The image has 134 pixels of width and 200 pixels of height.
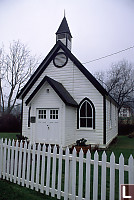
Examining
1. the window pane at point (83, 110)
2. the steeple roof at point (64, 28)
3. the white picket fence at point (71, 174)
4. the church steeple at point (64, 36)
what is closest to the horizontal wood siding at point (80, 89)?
the window pane at point (83, 110)

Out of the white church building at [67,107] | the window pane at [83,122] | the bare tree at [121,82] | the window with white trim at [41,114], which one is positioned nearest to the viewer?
the white church building at [67,107]

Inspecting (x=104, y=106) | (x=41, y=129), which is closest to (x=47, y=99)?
(x=41, y=129)

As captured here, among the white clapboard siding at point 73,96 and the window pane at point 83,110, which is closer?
the white clapboard siding at point 73,96

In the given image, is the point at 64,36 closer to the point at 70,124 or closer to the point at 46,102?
the point at 46,102

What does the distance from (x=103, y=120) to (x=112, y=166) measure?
27.2 feet

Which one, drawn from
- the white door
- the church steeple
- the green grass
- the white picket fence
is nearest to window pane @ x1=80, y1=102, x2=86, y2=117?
the white door

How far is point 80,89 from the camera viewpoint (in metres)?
12.6

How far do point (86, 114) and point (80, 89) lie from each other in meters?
1.83

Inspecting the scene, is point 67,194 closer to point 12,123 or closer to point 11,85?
point 12,123

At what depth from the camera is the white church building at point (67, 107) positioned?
11.1 metres

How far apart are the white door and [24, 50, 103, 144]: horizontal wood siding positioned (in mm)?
1972

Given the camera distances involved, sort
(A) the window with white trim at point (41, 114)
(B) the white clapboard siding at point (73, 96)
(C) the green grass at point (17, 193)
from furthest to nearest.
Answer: (A) the window with white trim at point (41, 114), (B) the white clapboard siding at point (73, 96), (C) the green grass at point (17, 193)

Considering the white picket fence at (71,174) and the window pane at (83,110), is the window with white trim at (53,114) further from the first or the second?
the white picket fence at (71,174)

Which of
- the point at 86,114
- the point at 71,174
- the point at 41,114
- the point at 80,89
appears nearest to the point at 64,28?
the point at 80,89
